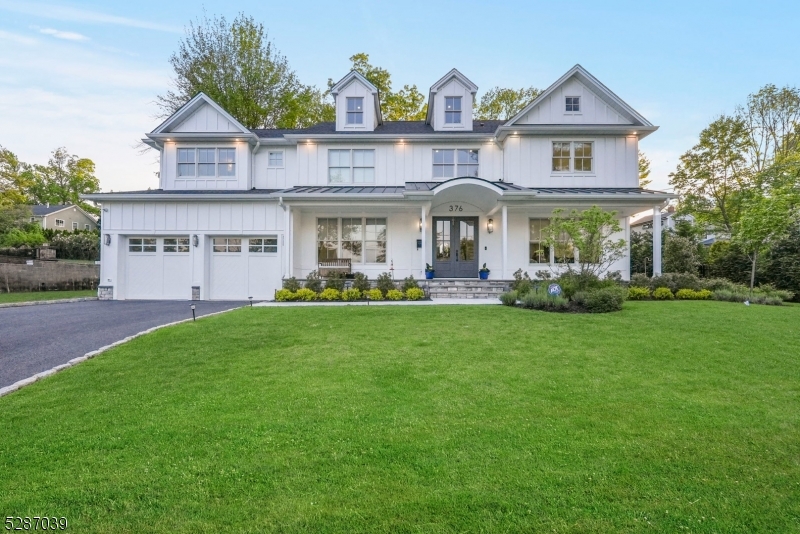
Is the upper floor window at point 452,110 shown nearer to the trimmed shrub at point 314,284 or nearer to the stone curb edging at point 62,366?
the trimmed shrub at point 314,284

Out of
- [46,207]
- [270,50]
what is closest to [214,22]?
[270,50]

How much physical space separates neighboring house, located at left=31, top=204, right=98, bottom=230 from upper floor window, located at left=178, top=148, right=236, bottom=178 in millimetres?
33046

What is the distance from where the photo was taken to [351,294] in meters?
12.1

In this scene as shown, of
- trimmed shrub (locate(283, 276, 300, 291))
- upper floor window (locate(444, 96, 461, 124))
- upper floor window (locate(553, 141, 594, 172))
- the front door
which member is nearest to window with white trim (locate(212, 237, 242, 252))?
trimmed shrub (locate(283, 276, 300, 291))

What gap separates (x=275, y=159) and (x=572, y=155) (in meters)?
12.0

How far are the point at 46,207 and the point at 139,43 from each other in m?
36.2

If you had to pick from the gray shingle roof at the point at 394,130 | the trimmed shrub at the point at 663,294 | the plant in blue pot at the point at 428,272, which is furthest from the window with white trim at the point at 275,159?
the trimmed shrub at the point at 663,294

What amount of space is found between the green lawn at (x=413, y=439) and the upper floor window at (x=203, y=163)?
11.2 m

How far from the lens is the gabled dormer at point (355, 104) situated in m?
15.5

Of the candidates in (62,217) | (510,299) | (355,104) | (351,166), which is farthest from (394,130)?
(62,217)

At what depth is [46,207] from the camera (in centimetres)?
4069

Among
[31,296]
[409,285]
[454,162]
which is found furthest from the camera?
[454,162]

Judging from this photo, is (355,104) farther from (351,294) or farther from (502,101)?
(502,101)

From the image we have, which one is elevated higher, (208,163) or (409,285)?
(208,163)
